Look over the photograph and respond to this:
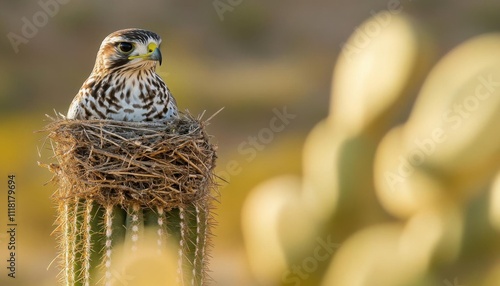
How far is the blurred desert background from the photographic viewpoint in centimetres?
264

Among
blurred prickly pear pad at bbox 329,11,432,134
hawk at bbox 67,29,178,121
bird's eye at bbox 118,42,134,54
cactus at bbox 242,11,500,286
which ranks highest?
bird's eye at bbox 118,42,134,54

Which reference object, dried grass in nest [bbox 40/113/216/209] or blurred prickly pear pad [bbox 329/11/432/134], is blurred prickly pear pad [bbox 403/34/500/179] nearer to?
blurred prickly pear pad [bbox 329/11/432/134]

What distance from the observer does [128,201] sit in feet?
10.00

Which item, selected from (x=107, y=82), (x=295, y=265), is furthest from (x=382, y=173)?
(x=107, y=82)

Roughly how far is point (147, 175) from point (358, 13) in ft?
44.5

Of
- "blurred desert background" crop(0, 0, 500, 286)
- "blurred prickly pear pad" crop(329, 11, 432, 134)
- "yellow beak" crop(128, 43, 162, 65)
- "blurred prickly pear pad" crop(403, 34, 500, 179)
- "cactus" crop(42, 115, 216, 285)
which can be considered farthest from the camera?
"yellow beak" crop(128, 43, 162, 65)

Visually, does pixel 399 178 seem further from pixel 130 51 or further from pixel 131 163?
pixel 130 51

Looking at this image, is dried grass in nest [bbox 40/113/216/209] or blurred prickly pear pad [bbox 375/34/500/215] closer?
blurred prickly pear pad [bbox 375/34/500/215]

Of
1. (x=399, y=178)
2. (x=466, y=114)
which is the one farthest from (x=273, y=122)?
(x=466, y=114)

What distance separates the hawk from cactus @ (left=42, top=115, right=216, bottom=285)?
0.41 metres

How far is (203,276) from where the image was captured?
324 cm

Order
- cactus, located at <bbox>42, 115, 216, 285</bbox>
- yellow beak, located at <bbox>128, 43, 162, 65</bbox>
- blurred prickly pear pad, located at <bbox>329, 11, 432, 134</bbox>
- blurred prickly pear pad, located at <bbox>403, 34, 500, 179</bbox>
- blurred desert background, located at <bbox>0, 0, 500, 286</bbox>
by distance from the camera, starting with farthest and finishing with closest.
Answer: yellow beak, located at <bbox>128, 43, 162, 65</bbox>, cactus, located at <bbox>42, 115, 216, 285</bbox>, blurred prickly pear pad, located at <bbox>329, 11, 432, 134</bbox>, blurred desert background, located at <bbox>0, 0, 500, 286</bbox>, blurred prickly pear pad, located at <bbox>403, 34, 500, 179</bbox>

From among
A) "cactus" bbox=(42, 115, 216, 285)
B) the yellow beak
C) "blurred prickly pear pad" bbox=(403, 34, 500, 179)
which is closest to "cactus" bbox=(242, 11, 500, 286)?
"blurred prickly pear pad" bbox=(403, 34, 500, 179)

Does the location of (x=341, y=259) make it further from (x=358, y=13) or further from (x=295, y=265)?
(x=358, y=13)
